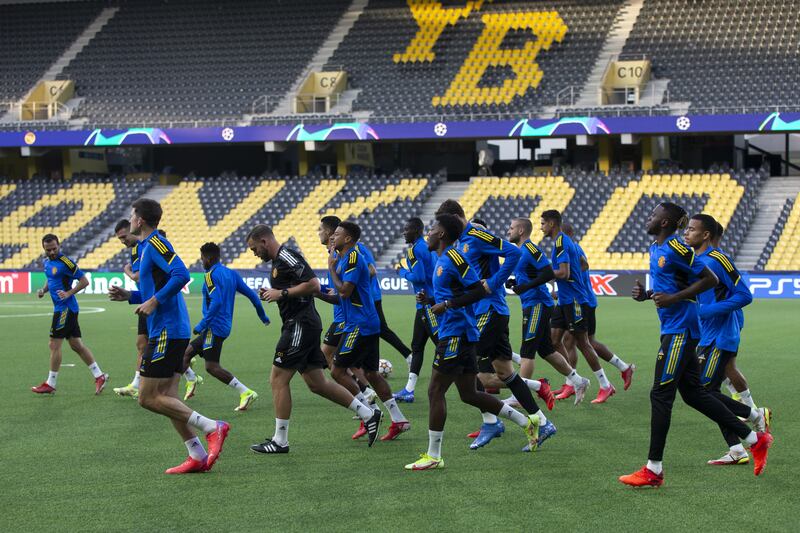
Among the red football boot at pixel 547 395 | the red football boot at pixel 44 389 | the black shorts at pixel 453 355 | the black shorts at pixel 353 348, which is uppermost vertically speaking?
the black shorts at pixel 453 355

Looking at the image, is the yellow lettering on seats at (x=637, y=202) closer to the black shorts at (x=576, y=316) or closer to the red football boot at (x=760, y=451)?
the black shorts at (x=576, y=316)

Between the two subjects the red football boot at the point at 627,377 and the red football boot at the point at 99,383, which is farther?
the red football boot at the point at 99,383

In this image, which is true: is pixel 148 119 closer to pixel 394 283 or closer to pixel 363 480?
pixel 394 283

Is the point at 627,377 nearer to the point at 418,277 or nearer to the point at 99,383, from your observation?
the point at 418,277

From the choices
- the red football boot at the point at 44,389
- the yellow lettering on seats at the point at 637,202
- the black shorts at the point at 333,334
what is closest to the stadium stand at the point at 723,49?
the yellow lettering on seats at the point at 637,202

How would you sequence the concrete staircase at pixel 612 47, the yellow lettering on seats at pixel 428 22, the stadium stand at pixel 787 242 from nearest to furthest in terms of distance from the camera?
the stadium stand at pixel 787 242 < the concrete staircase at pixel 612 47 < the yellow lettering on seats at pixel 428 22

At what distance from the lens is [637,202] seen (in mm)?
38125

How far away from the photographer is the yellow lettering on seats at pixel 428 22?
45125 mm

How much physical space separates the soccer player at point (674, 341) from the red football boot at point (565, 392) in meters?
4.38

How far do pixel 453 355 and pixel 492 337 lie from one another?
1542mm

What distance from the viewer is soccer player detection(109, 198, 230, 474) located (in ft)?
27.4

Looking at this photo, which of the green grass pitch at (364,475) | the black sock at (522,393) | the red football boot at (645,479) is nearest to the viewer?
the green grass pitch at (364,475)

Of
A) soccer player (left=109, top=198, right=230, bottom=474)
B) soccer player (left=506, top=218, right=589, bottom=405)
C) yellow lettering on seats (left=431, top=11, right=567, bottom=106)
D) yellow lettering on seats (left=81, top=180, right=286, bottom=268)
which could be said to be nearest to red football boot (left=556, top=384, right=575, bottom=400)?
soccer player (left=506, top=218, right=589, bottom=405)

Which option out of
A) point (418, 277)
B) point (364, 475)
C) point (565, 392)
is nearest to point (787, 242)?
point (565, 392)
